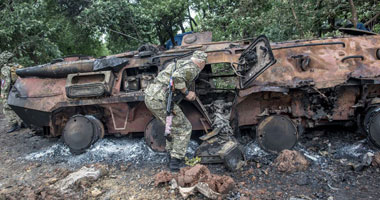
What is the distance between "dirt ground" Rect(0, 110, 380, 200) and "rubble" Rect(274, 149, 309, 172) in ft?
0.21

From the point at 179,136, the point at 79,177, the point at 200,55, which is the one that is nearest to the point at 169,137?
the point at 179,136

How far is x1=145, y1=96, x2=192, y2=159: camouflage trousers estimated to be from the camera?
4.31m

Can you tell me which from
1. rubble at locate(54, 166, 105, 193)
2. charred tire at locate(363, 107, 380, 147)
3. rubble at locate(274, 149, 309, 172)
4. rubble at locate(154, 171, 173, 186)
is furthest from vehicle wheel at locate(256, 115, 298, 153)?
rubble at locate(54, 166, 105, 193)

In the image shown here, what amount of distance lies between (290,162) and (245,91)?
1.24 metres

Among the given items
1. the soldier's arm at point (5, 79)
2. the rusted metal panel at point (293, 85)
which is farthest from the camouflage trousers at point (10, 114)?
the rusted metal panel at point (293, 85)

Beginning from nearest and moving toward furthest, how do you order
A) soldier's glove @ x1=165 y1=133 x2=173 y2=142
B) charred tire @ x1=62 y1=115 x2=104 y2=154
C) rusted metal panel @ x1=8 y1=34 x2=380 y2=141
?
soldier's glove @ x1=165 y1=133 x2=173 y2=142 → rusted metal panel @ x1=8 y1=34 x2=380 y2=141 → charred tire @ x1=62 y1=115 x2=104 y2=154

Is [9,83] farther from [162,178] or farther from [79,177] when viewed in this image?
[162,178]

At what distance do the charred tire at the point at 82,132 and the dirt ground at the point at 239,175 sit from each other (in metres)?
0.27

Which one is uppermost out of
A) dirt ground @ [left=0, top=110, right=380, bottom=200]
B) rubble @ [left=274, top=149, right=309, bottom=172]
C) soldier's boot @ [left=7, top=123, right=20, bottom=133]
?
soldier's boot @ [left=7, top=123, right=20, bottom=133]

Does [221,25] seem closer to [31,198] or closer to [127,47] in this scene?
[127,47]

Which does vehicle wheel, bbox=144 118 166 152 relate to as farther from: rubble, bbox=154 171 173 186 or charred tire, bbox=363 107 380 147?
charred tire, bbox=363 107 380 147

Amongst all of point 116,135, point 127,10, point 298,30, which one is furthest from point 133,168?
point 127,10

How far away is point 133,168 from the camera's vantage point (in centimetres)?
473

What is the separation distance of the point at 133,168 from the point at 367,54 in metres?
4.22
